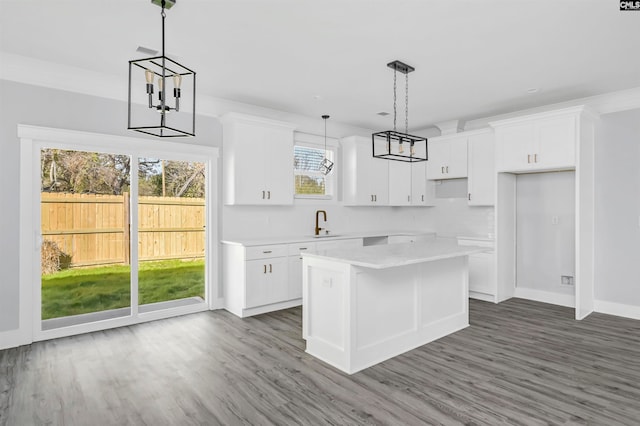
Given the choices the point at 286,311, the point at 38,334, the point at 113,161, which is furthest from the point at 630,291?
the point at 38,334

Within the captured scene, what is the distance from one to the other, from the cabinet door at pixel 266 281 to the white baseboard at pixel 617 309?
3.94 metres

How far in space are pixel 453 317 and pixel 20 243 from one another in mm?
4348

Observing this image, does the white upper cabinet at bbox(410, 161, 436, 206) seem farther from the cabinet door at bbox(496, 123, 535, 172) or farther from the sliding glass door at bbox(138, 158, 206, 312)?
the sliding glass door at bbox(138, 158, 206, 312)

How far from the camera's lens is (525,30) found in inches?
116

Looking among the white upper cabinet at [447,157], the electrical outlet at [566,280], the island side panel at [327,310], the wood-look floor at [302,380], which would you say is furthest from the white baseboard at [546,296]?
the island side panel at [327,310]

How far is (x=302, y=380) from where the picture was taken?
285 cm

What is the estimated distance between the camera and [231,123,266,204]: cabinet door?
4.70 meters

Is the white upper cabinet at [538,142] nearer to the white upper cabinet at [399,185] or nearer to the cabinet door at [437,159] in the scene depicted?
the cabinet door at [437,159]

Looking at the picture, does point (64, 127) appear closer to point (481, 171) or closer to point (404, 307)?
point (404, 307)

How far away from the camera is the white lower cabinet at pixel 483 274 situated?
5.19 metres

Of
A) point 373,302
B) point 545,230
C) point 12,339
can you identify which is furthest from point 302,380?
point 545,230

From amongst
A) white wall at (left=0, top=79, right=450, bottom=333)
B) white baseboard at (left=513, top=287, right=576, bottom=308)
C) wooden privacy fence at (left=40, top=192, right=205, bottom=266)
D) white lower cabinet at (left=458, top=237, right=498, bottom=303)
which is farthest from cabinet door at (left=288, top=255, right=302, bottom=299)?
white baseboard at (left=513, top=287, right=576, bottom=308)

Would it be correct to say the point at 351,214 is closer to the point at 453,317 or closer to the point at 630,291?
the point at 453,317

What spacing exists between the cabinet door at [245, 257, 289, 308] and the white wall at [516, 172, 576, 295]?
347 centimetres
